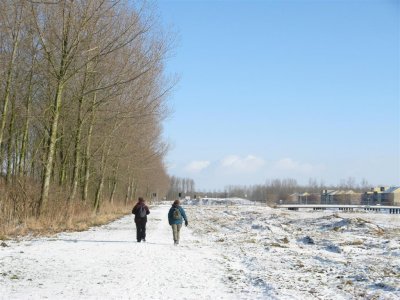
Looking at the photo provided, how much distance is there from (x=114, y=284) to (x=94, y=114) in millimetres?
19865

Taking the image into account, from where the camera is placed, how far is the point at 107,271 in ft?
34.3

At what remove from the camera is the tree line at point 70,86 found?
19422 mm

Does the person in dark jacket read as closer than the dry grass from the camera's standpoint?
Yes

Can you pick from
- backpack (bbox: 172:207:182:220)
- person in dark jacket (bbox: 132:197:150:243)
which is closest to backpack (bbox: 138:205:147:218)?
person in dark jacket (bbox: 132:197:150:243)

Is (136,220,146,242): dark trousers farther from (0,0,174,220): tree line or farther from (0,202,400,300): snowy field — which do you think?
(0,0,174,220): tree line

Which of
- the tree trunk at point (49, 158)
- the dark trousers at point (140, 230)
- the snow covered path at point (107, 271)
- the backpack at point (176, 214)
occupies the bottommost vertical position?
the snow covered path at point (107, 271)

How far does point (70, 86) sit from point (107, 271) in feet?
59.8

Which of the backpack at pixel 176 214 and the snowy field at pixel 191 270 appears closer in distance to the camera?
the snowy field at pixel 191 270

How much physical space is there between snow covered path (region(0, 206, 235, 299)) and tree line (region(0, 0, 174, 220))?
19.6 feet

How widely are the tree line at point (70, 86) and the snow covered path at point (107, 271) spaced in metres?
5.98

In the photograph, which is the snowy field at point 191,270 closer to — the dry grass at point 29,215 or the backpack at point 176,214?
the backpack at point 176,214

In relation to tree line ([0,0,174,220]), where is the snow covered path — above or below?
below

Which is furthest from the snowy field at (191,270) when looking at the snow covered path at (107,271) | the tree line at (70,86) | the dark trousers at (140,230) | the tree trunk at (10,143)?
the tree trunk at (10,143)

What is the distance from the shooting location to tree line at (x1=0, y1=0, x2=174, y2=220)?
19422 mm
